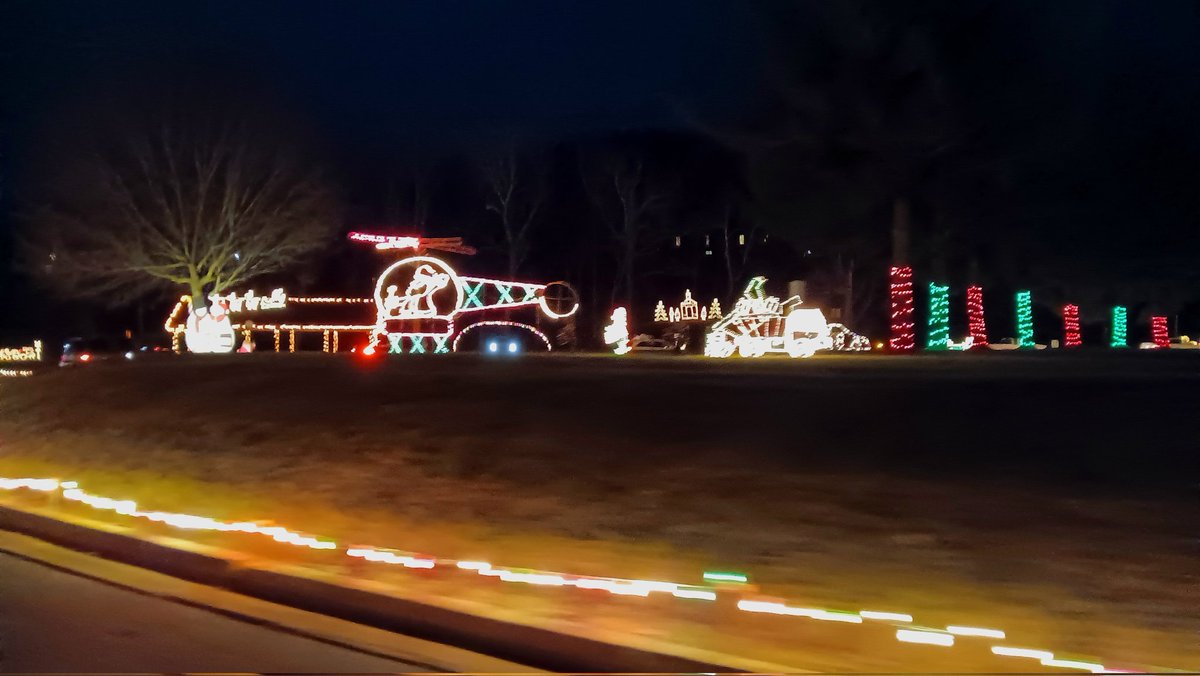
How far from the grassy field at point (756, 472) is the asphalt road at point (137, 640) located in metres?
2.54

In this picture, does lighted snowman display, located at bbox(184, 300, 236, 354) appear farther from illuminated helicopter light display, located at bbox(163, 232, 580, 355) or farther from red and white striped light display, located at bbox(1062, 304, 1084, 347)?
red and white striped light display, located at bbox(1062, 304, 1084, 347)

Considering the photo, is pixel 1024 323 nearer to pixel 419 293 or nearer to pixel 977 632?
pixel 419 293

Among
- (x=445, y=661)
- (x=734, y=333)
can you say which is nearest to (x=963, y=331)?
(x=734, y=333)

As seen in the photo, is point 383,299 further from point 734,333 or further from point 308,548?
point 308,548

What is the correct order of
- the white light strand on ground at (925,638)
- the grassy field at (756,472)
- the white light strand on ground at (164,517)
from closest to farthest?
the white light strand on ground at (925,638) → the grassy field at (756,472) → the white light strand on ground at (164,517)

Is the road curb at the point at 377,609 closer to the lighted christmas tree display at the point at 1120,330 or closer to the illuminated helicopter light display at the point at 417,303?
the illuminated helicopter light display at the point at 417,303

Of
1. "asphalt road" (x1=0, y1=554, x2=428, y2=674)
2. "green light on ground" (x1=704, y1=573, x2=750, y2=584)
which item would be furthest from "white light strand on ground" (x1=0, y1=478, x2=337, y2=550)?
"green light on ground" (x1=704, y1=573, x2=750, y2=584)

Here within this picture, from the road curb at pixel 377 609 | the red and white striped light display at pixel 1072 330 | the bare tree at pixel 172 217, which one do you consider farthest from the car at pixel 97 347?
the red and white striped light display at pixel 1072 330

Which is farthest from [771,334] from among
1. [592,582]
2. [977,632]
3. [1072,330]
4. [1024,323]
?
[977,632]

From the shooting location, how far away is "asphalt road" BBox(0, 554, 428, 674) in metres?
8.49

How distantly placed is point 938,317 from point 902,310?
12.3ft

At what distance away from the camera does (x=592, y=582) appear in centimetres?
1026

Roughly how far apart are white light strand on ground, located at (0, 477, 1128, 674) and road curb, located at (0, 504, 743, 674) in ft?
2.81

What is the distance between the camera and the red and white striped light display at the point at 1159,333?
39594 millimetres
